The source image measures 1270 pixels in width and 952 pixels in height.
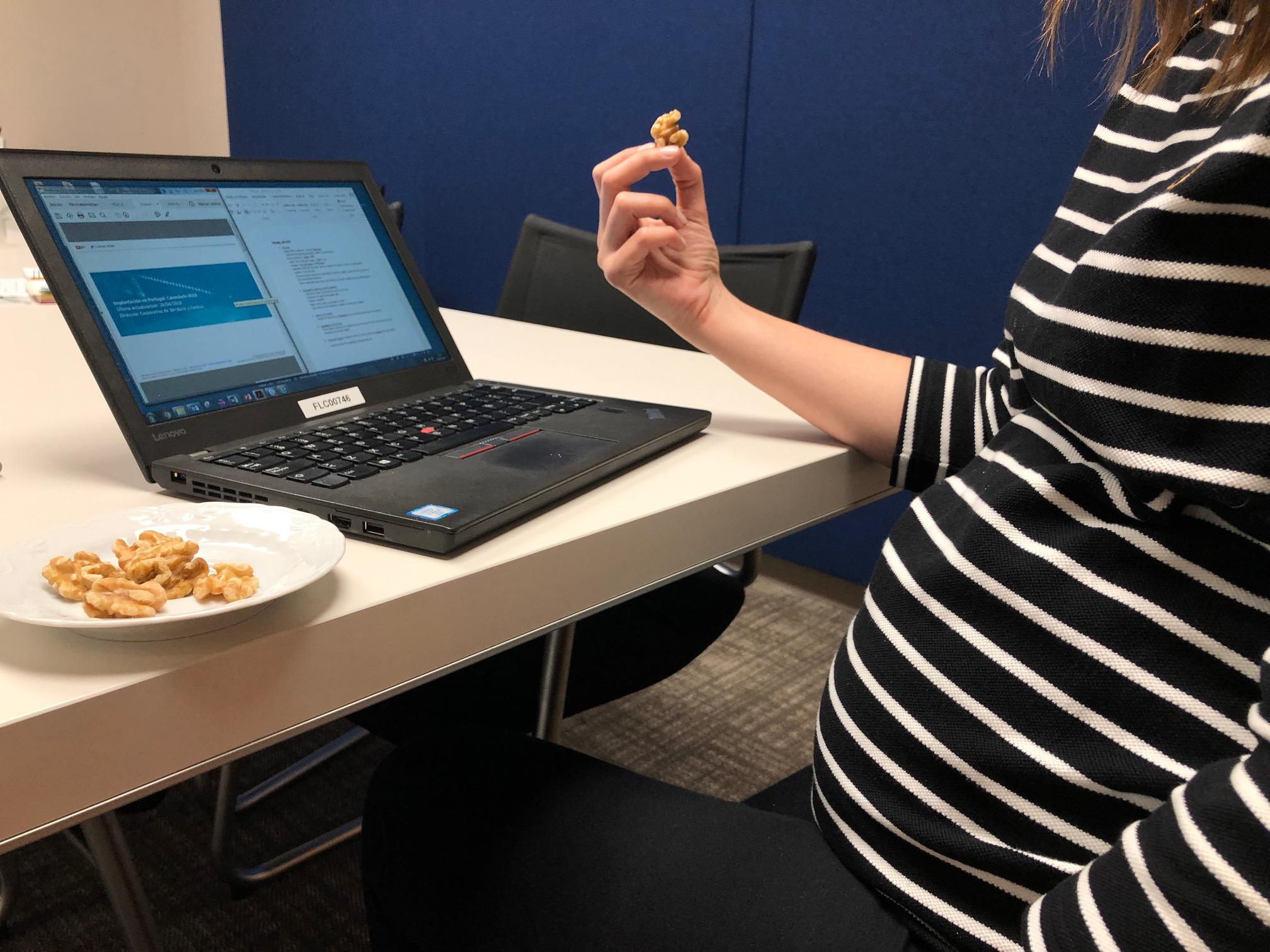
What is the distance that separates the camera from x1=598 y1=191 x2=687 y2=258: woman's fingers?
816mm

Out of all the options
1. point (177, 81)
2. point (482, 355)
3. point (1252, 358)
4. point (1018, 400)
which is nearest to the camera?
point (1252, 358)

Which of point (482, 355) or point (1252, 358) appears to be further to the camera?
point (482, 355)

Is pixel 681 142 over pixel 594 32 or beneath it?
beneath

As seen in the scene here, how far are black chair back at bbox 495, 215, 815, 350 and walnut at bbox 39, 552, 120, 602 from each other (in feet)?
3.17

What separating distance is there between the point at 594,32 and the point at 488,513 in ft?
7.18

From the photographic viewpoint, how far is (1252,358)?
1.65ft

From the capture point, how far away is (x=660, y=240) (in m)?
0.84

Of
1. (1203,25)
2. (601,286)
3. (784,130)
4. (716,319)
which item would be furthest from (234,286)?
(784,130)

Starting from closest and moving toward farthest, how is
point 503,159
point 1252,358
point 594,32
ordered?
point 1252,358 < point 594,32 < point 503,159

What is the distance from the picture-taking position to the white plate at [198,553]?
17.3 inches

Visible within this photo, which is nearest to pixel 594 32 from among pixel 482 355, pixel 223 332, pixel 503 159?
pixel 503 159

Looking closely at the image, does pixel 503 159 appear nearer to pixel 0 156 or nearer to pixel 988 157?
pixel 988 157

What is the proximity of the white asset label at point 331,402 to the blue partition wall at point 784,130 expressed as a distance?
1445 millimetres

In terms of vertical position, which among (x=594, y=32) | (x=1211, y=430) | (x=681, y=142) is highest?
(x=594, y=32)
